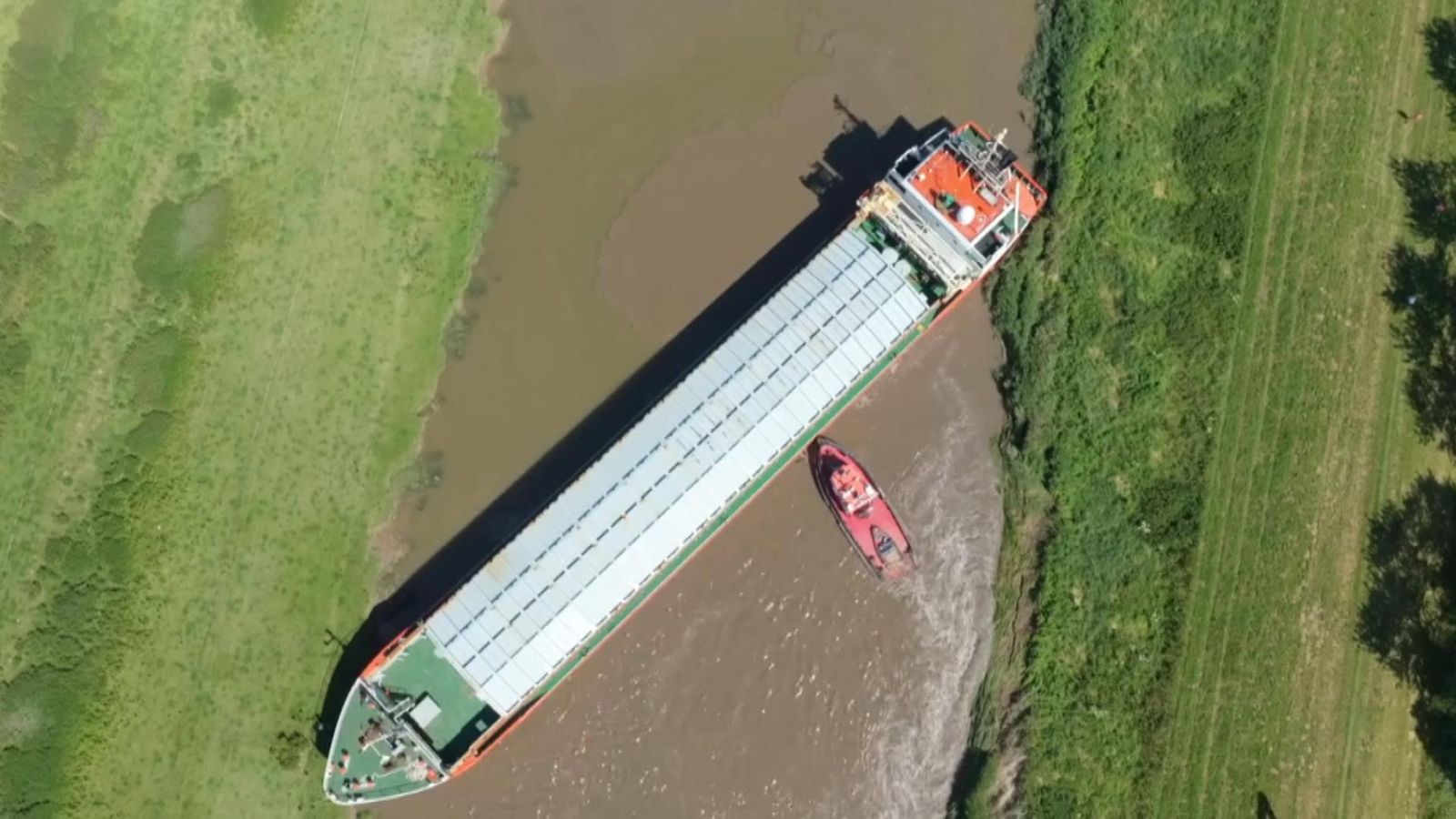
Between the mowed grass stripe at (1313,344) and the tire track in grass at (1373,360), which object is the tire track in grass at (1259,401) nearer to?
the mowed grass stripe at (1313,344)

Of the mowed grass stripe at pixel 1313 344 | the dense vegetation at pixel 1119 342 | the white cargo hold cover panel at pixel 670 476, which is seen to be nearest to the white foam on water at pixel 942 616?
the dense vegetation at pixel 1119 342

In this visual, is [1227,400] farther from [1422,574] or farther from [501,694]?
[501,694]

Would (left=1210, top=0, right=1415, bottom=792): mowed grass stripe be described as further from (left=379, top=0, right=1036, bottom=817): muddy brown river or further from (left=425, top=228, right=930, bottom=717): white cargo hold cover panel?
(left=425, top=228, right=930, bottom=717): white cargo hold cover panel

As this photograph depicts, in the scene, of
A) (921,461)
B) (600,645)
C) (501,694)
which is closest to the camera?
(501,694)

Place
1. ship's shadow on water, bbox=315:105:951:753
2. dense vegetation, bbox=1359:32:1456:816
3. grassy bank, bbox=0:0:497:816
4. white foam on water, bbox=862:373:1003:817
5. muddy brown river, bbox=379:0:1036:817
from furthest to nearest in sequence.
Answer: dense vegetation, bbox=1359:32:1456:816 < white foam on water, bbox=862:373:1003:817 < muddy brown river, bbox=379:0:1036:817 < ship's shadow on water, bbox=315:105:951:753 < grassy bank, bbox=0:0:497:816

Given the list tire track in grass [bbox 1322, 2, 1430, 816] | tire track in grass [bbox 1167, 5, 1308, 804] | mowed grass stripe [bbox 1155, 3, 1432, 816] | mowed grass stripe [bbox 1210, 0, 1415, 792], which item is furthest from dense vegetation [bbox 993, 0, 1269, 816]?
tire track in grass [bbox 1322, 2, 1430, 816]

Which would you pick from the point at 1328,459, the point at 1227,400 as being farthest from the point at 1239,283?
the point at 1328,459

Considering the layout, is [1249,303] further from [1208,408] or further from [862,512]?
[862,512]

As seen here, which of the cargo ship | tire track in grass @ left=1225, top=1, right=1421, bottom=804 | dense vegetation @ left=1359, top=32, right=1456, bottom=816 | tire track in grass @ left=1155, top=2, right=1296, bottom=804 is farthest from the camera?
dense vegetation @ left=1359, top=32, right=1456, bottom=816
